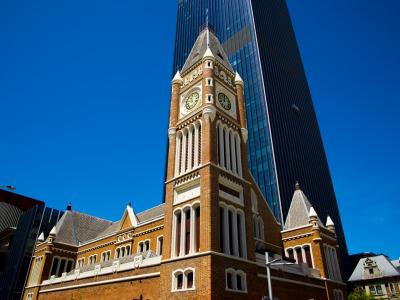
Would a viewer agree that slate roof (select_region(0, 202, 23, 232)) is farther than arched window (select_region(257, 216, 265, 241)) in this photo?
Yes

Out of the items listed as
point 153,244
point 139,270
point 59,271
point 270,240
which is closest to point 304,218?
point 270,240

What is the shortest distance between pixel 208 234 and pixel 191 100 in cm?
1548

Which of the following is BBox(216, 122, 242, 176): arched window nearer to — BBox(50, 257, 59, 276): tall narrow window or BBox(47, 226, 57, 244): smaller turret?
BBox(47, 226, 57, 244): smaller turret

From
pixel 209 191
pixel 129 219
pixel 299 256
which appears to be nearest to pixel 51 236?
pixel 129 219

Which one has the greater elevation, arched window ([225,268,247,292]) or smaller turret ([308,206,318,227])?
smaller turret ([308,206,318,227])

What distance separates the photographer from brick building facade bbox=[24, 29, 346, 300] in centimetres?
2495

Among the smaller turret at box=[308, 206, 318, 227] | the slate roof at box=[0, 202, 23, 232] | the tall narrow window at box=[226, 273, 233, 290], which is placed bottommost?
the tall narrow window at box=[226, 273, 233, 290]

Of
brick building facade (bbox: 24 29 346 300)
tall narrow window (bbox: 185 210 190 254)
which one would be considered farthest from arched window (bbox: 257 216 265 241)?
tall narrow window (bbox: 185 210 190 254)

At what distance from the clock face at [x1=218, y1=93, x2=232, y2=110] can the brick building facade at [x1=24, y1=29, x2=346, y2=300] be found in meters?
0.16

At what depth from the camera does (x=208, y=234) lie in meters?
24.2

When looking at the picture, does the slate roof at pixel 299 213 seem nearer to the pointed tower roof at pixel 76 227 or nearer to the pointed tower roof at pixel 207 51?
the pointed tower roof at pixel 207 51

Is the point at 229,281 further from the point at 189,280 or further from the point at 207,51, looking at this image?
the point at 207,51

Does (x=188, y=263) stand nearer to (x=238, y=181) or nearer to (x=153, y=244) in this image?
(x=238, y=181)

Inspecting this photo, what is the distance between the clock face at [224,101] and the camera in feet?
110
